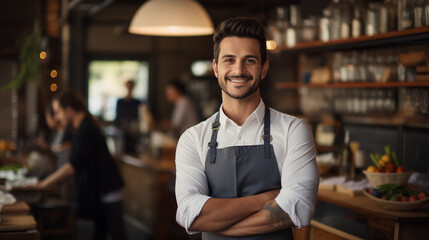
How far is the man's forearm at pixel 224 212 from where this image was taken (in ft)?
7.72

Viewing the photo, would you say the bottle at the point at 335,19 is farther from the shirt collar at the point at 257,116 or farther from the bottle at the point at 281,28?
the shirt collar at the point at 257,116

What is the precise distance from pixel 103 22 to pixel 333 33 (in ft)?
24.5

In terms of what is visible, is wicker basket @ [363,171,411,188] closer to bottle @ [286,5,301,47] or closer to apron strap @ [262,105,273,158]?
apron strap @ [262,105,273,158]

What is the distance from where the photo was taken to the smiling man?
7.70ft

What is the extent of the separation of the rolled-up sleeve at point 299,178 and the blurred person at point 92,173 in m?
2.91

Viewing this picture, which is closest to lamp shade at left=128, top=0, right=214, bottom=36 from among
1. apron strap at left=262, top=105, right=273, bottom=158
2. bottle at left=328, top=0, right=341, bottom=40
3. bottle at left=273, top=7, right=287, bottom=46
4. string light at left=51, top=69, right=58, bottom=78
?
bottle at left=328, top=0, right=341, bottom=40

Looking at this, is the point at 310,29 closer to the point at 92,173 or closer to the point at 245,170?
the point at 92,173

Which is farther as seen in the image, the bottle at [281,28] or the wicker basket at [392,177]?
the bottle at [281,28]

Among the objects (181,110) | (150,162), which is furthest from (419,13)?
(181,110)

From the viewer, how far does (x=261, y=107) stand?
2.48 metres

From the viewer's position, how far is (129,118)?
9.42 meters

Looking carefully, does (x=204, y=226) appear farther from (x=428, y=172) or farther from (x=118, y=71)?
(x=118, y=71)

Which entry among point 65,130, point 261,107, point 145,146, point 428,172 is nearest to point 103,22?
point 145,146

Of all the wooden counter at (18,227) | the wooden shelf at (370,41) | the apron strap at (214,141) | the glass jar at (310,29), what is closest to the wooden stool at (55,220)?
the wooden counter at (18,227)
